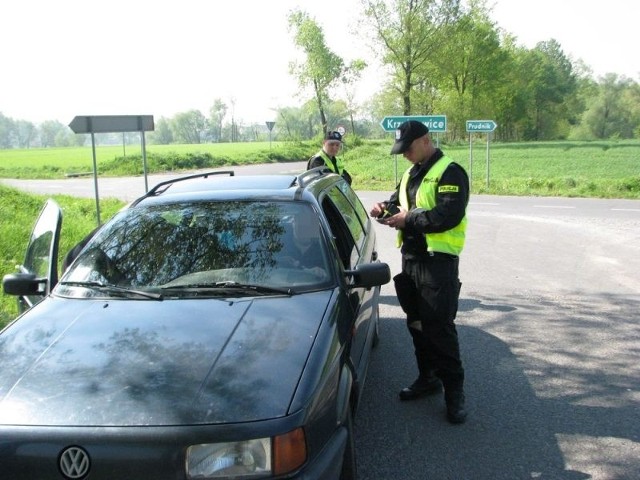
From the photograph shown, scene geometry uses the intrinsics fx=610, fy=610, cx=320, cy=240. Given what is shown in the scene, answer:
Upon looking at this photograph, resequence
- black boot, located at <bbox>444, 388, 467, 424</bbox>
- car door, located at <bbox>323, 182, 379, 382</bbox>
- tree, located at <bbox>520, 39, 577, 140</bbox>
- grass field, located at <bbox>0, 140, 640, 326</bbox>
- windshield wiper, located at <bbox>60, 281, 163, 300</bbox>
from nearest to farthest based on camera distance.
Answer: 1. windshield wiper, located at <bbox>60, 281, 163, 300</bbox>
2. car door, located at <bbox>323, 182, 379, 382</bbox>
3. black boot, located at <bbox>444, 388, 467, 424</bbox>
4. grass field, located at <bbox>0, 140, 640, 326</bbox>
5. tree, located at <bbox>520, 39, 577, 140</bbox>

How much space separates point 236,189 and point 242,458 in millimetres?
2293

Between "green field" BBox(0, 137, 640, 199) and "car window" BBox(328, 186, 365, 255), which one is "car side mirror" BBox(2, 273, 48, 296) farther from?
"green field" BBox(0, 137, 640, 199)

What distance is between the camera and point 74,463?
212 cm

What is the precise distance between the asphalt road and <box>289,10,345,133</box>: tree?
44.6 meters

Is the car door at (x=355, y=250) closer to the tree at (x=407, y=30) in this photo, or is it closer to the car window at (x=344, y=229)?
the car window at (x=344, y=229)

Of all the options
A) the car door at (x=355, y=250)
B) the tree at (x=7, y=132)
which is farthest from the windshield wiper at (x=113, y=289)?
the tree at (x=7, y=132)

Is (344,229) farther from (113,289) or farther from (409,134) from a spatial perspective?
(113,289)

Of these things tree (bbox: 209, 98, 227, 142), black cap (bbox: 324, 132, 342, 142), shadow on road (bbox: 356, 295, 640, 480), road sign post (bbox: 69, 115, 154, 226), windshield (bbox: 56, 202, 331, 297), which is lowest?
shadow on road (bbox: 356, 295, 640, 480)

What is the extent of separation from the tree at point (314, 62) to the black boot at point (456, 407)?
1901 inches

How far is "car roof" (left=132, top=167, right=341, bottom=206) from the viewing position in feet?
13.0

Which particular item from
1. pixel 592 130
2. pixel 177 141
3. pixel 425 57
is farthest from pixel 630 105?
pixel 177 141

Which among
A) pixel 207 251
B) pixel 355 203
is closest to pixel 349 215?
pixel 355 203

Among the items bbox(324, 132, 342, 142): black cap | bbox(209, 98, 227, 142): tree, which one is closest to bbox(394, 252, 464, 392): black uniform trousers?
bbox(324, 132, 342, 142): black cap

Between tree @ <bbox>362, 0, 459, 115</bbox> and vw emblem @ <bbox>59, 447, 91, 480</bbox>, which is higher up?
tree @ <bbox>362, 0, 459, 115</bbox>
